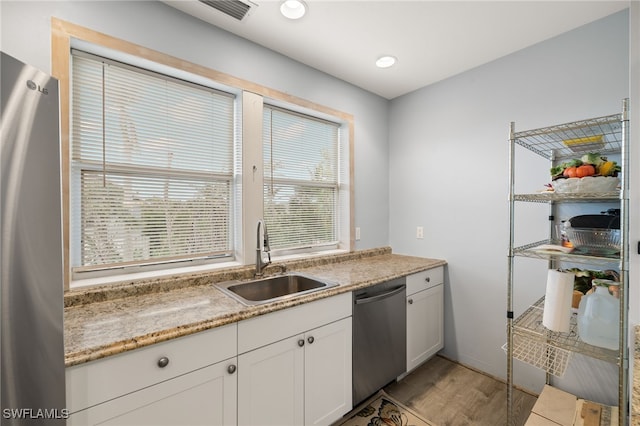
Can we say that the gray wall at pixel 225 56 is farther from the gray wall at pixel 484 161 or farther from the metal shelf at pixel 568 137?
the metal shelf at pixel 568 137

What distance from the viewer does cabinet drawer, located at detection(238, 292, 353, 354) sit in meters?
1.29

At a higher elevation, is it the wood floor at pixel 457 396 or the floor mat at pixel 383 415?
the floor mat at pixel 383 415

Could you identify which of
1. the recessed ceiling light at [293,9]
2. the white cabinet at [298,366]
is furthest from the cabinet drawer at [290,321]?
the recessed ceiling light at [293,9]

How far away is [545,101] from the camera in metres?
1.99

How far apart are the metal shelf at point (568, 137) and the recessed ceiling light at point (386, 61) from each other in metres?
1.11

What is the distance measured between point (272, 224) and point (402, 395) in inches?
63.7

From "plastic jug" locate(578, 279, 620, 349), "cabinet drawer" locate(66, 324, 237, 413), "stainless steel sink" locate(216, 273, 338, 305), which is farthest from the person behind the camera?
"stainless steel sink" locate(216, 273, 338, 305)

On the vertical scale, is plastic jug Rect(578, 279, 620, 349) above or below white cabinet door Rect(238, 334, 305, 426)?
above

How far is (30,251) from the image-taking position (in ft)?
2.39

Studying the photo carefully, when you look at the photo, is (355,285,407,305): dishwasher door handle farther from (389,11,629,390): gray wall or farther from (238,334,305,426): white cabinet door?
(389,11,629,390): gray wall

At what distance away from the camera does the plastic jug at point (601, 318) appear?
134cm

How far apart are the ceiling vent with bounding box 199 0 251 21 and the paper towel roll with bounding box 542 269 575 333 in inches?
89.7

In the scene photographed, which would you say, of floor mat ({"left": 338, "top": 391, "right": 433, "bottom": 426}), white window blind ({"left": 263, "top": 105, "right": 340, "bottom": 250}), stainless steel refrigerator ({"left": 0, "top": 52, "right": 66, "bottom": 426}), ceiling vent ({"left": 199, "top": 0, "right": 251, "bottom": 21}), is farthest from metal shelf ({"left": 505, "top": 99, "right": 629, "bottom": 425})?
stainless steel refrigerator ({"left": 0, "top": 52, "right": 66, "bottom": 426})

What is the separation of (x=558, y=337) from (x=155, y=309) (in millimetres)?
2112
